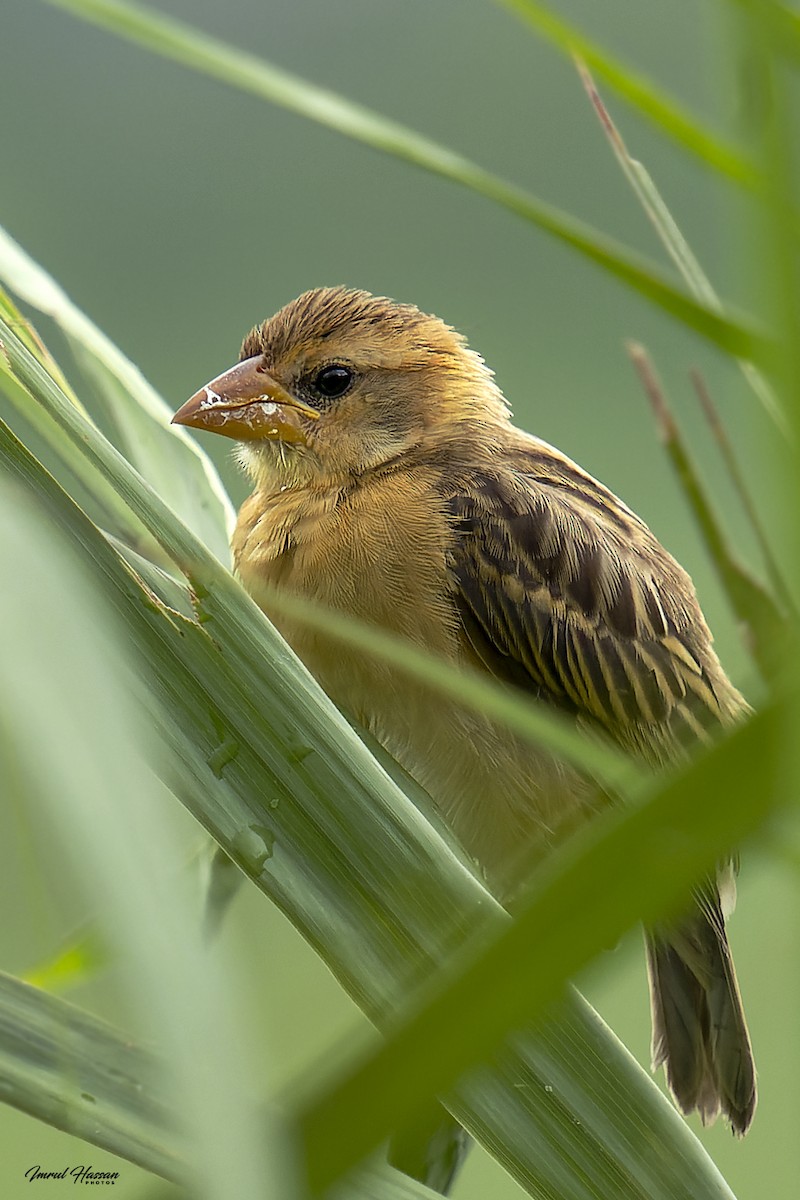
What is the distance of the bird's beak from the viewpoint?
2283mm

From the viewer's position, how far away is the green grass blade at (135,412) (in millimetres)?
1298

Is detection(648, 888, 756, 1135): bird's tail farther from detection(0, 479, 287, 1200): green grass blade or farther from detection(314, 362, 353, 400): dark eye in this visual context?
detection(0, 479, 287, 1200): green grass blade

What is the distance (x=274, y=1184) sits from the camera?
1.19 feet

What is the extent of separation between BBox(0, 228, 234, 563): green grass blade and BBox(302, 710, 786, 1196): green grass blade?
37.5 inches

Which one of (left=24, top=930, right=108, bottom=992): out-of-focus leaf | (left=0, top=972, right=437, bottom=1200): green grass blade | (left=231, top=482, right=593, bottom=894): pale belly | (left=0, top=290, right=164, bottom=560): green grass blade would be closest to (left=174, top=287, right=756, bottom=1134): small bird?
(left=231, top=482, right=593, bottom=894): pale belly

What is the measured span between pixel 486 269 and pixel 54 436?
34.7ft

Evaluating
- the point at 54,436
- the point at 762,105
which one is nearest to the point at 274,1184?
the point at 762,105

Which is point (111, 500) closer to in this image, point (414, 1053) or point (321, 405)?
point (414, 1053)

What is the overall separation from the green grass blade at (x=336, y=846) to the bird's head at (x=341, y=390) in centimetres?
150

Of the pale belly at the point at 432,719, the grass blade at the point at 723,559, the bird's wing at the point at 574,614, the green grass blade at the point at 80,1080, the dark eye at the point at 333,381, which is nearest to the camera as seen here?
the green grass blade at the point at 80,1080

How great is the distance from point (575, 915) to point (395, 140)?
2.29 feet

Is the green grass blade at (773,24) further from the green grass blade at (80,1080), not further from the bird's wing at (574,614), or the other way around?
the bird's wing at (574,614)

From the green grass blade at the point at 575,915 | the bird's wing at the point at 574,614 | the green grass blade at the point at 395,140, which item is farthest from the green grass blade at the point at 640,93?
the bird's wing at the point at 574,614

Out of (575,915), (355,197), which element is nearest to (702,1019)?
(575,915)
